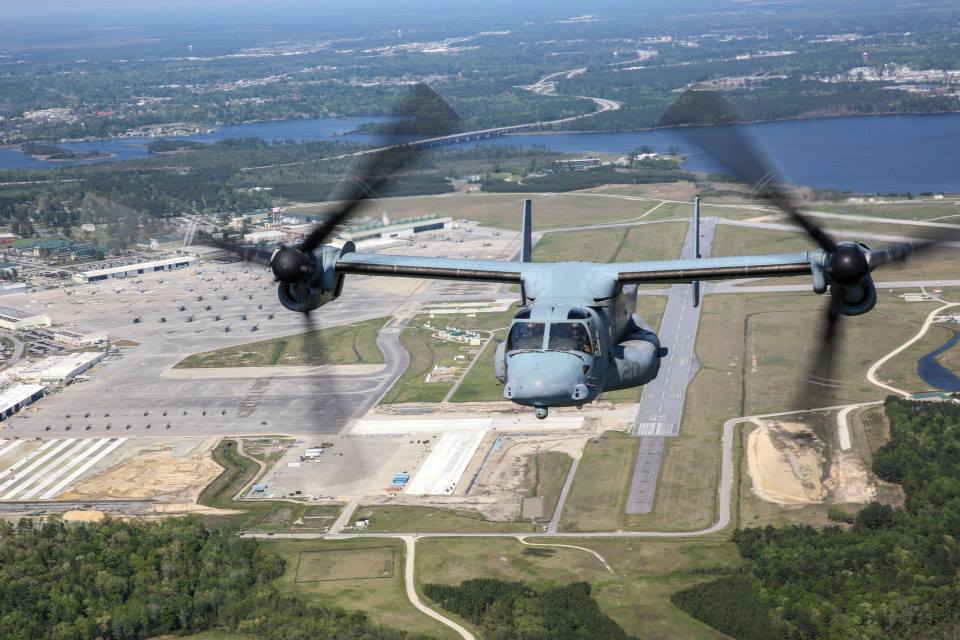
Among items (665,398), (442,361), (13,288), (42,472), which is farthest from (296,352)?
(13,288)

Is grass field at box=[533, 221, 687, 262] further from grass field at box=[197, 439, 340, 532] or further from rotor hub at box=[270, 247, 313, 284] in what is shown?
rotor hub at box=[270, 247, 313, 284]

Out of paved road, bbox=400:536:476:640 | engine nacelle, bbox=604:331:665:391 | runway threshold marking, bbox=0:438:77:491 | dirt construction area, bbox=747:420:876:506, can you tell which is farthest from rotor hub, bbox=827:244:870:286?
runway threshold marking, bbox=0:438:77:491

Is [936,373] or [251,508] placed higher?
[936,373]

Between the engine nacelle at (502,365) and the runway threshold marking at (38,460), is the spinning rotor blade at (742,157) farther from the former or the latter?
the runway threshold marking at (38,460)

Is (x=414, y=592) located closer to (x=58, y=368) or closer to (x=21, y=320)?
(x=58, y=368)

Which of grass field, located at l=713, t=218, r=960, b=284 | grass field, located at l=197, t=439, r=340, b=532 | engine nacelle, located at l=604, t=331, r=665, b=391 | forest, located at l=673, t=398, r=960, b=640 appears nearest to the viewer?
engine nacelle, located at l=604, t=331, r=665, b=391

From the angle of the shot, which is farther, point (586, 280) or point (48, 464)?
point (48, 464)
